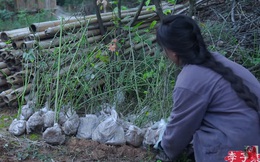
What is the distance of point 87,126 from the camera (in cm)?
430

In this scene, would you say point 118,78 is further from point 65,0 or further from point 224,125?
point 65,0

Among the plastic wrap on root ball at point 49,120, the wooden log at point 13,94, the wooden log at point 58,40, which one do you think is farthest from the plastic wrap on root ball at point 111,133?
the wooden log at point 13,94

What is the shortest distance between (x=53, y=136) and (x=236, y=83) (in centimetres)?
226

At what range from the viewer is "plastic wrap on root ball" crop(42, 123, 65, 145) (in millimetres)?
4086

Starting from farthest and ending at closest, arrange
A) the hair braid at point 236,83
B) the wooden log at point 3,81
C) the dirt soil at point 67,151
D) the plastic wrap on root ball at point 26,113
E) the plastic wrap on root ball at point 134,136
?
the wooden log at point 3,81, the plastic wrap on root ball at point 26,113, the plastic wrap on root ball at point 134,136, the dirt soil at point 67,151, the hair braid at point 236,83

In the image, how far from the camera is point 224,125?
239cm

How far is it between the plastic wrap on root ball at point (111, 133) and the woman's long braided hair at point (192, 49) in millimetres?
1814

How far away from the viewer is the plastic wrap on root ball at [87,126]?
168 inches

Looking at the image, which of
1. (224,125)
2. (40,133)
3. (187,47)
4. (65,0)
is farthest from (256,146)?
(65,0)

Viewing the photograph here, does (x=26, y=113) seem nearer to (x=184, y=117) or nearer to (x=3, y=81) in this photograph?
(x=3, y=81)

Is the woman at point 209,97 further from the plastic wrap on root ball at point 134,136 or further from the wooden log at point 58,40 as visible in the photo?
the wooden log at point 58,40

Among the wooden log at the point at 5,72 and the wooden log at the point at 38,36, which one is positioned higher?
the wooden log at the point at 38,36

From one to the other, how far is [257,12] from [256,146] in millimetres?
4625

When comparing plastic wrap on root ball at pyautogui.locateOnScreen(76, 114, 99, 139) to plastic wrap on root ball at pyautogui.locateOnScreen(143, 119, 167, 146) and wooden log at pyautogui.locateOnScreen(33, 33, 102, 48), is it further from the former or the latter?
wooden log at pyautogui.locateOnScreen(33, 33, 102, 48)
